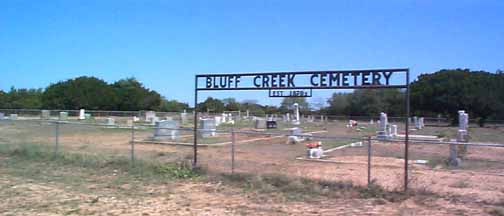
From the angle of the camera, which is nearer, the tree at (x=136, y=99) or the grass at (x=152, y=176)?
the grass at (x=152, y=176)

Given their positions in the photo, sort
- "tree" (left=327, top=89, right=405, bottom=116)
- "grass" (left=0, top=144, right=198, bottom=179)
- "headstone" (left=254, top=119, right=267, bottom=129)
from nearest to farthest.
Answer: "grass" (left=0, top=144, right=198, bottom=179) → "headstone" (left=254, top=119, right=267, bottom=129) → "tree" (left=327, top=89, right=405, bottom=116)

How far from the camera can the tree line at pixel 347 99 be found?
78.5 metres

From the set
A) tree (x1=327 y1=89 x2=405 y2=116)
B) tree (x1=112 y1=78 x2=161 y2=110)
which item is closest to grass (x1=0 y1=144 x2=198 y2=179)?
tree (x1=327 y1=89 x2=405 y2=116)

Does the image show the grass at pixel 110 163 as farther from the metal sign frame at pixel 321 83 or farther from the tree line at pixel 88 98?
the tree line at pixel 88 98

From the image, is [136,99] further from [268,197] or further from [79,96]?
[268,197]

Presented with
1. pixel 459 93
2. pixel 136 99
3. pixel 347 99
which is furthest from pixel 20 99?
pixel 459 93

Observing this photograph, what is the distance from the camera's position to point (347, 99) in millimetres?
100688

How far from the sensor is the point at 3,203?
9.26 meters

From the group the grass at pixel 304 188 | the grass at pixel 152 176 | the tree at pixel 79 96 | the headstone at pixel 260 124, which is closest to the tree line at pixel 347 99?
the tree at pixel 79 96

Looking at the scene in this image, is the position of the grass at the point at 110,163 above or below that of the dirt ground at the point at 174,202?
above

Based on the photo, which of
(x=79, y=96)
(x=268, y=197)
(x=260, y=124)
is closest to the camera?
(x=268, y=197)

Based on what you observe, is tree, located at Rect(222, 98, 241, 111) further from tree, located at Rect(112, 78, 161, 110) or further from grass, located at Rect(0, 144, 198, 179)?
grass, located at Rect(0, 144, 198, 179)

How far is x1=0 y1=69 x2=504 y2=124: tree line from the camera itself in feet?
258

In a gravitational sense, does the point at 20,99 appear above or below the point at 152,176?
above
